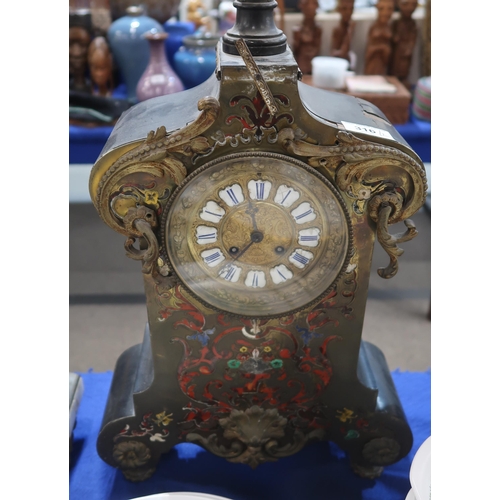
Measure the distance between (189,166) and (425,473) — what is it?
83 centimetres

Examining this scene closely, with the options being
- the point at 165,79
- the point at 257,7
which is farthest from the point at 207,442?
the point at 165,79

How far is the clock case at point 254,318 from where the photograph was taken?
132 cm

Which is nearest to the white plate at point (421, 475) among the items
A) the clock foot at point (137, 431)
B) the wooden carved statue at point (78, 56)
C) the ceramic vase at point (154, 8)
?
the clock foot at point (137, 431)

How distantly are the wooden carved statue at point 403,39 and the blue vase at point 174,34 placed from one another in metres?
0.95

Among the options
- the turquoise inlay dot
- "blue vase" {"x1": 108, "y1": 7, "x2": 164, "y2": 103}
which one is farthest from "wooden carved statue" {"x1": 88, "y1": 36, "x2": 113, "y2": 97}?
the turquoise inlay dot

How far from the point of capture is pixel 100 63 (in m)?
2.92

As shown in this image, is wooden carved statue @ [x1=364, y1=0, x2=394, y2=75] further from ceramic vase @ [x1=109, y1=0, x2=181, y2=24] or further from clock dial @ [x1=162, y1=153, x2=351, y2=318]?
clock dial @ [x1=162, y1=153, x2=351, y2=318]

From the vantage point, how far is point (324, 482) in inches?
67.4

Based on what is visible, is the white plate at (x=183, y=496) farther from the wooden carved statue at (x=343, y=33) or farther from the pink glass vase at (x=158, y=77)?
the wooden carved statue at (x=343, y=33)

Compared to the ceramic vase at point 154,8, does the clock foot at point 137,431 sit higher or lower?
lower

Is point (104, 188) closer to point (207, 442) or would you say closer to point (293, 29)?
point (207, 442)

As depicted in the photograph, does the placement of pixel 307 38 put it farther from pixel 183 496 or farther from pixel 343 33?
pixel 183 496

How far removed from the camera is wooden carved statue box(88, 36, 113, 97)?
2924 mm

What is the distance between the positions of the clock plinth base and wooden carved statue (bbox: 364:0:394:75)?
1.81 m
